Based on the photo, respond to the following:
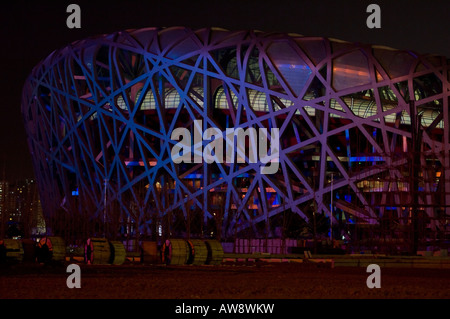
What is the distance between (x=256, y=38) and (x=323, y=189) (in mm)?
12597

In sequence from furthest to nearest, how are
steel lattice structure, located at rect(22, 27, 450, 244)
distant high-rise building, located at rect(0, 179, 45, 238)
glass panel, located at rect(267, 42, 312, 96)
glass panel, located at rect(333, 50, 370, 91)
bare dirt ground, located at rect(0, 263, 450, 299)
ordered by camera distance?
glass panel, located at rect(267, 42, 312, 96) < glass panel, located at rect(333, 50, 370, 91) < steel lattice structure, located at rect(22, 27, 450, 244) < distant high-rise building, located at rect(0, 179, 45, 238) < bare dirt ground, located at rect(0, 263, 450, 299)

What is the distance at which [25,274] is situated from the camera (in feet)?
70.0

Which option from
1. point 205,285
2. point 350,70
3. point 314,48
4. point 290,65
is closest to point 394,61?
point 350,70

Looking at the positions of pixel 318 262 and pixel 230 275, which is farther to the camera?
pixel 318 262

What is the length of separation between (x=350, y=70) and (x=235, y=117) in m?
9.45

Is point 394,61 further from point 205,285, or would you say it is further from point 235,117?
point 205,285

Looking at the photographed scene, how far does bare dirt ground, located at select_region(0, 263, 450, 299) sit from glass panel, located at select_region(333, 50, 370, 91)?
3645cm

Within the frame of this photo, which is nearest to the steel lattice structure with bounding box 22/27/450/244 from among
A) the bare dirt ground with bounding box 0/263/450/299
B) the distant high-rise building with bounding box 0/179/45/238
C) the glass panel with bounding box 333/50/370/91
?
the glass panel with bounding box 333/50/370/91

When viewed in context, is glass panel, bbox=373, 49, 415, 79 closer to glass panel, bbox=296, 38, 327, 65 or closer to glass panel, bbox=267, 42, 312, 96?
glass panel, bbox=296, 38, 327, 65

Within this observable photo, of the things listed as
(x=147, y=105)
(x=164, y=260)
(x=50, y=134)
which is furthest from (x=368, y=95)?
(x=164, y=260)

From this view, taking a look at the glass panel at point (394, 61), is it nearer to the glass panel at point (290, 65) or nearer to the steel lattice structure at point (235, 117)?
the steel lattice structure at point (235, 117)

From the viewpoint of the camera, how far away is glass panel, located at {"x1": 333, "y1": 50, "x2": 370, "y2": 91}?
58875mm

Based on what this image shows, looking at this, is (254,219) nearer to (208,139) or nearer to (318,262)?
(208,139)

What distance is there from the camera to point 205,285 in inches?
721
